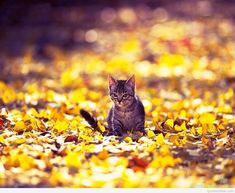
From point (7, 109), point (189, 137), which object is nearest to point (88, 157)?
point (189, 137)

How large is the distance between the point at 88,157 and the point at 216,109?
2.35 meters

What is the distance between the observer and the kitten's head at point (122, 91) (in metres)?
5.60

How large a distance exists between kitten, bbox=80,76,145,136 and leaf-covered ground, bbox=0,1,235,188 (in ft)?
0.48

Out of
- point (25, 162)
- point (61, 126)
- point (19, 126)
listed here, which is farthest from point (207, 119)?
point (25, 162)

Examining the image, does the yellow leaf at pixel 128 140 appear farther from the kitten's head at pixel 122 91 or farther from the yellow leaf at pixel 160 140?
the kitten's head at pixel 122 91

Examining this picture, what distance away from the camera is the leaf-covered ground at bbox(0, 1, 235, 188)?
4.63m

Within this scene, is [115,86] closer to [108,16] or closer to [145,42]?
[145,42]

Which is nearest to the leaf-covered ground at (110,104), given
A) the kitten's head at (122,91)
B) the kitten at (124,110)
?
the kitten at (124,110)

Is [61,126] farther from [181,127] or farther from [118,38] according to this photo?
[118,38]

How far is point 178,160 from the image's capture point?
15.7ft

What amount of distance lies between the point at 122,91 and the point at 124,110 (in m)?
0.21

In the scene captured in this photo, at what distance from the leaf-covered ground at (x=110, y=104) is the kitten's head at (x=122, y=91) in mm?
312

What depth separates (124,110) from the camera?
5.73 metres

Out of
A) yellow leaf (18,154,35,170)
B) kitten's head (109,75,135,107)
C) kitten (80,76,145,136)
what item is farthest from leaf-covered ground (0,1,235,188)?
kitten's head (109,75,135,107)
